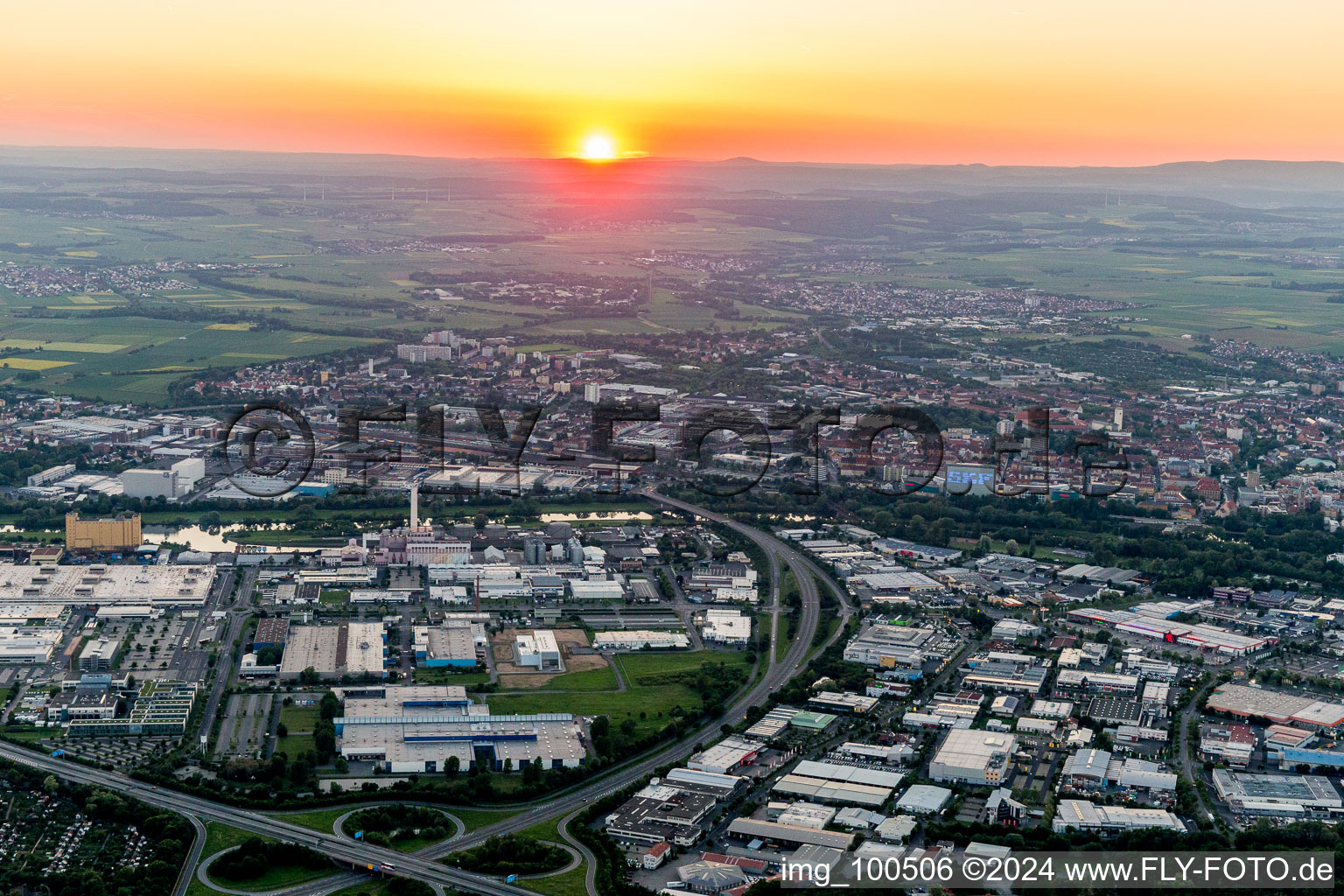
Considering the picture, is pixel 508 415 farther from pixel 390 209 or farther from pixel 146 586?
pixel 390 209

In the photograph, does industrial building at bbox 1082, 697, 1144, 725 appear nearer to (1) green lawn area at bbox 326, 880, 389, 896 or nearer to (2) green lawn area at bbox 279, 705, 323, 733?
(1) green lawn area at bbox 326, 880, 389, 896

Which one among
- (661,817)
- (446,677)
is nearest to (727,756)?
(661,817)

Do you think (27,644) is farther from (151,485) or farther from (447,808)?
(151,485)

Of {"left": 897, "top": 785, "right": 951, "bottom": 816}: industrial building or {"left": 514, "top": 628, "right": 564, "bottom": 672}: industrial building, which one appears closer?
{"left": 897, "top": 785, "right": 951, "bottom": 816}: industrial building

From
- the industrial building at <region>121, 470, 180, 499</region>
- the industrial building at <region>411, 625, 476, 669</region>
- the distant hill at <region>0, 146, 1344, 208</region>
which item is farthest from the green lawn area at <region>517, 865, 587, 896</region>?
the distant hill at <region>0, 146, 1344, 208</region>

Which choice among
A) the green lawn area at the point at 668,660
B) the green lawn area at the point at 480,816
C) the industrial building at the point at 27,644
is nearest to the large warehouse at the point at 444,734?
the green lawn area at the point at 480,816
